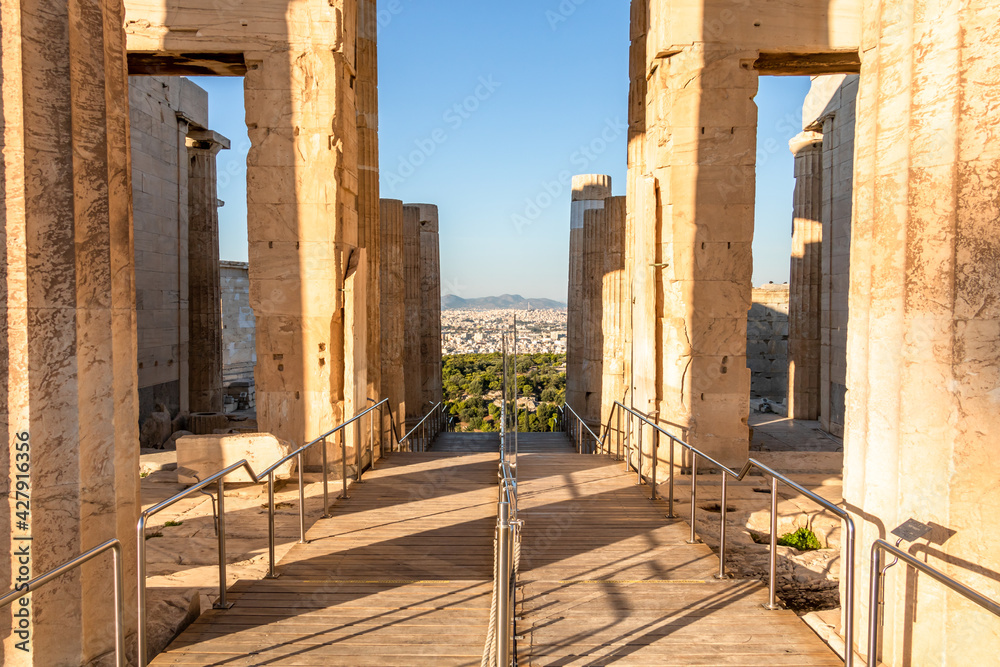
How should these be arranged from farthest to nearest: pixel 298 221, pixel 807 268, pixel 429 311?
pixel 429 311 < pixel 807 268 < pixel 298 221

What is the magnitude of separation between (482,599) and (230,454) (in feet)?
16.2

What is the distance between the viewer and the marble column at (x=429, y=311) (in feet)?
70.2

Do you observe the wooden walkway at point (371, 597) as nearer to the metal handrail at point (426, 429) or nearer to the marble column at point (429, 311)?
the metal handrail at point (426, 429)

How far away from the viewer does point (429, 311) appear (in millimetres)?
21391

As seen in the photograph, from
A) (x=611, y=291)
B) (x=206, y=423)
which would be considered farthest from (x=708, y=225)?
(x=206, y=423)

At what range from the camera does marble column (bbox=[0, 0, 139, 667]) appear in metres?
3.53

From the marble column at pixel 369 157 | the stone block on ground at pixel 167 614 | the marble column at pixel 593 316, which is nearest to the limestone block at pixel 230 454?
the marble column at pixel 369 157

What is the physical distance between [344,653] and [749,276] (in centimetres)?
730

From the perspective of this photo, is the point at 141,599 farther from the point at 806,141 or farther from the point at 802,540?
the point at 806,141

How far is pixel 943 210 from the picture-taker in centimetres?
356

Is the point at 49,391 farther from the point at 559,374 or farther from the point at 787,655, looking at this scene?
the point at 559,374

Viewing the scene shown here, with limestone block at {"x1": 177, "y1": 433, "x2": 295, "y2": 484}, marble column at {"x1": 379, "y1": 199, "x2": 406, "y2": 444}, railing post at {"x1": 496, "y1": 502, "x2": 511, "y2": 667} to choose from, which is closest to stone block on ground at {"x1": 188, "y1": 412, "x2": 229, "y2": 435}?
marble column at {"x1": 379, "y1": 199, "x2": 406, "y2": 444}

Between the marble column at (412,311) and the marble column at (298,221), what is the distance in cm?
960

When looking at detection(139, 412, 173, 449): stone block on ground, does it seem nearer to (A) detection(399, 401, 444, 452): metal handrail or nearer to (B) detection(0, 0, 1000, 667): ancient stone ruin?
(B) detection(0, 0, 1000, 667): ancient stone ruin
